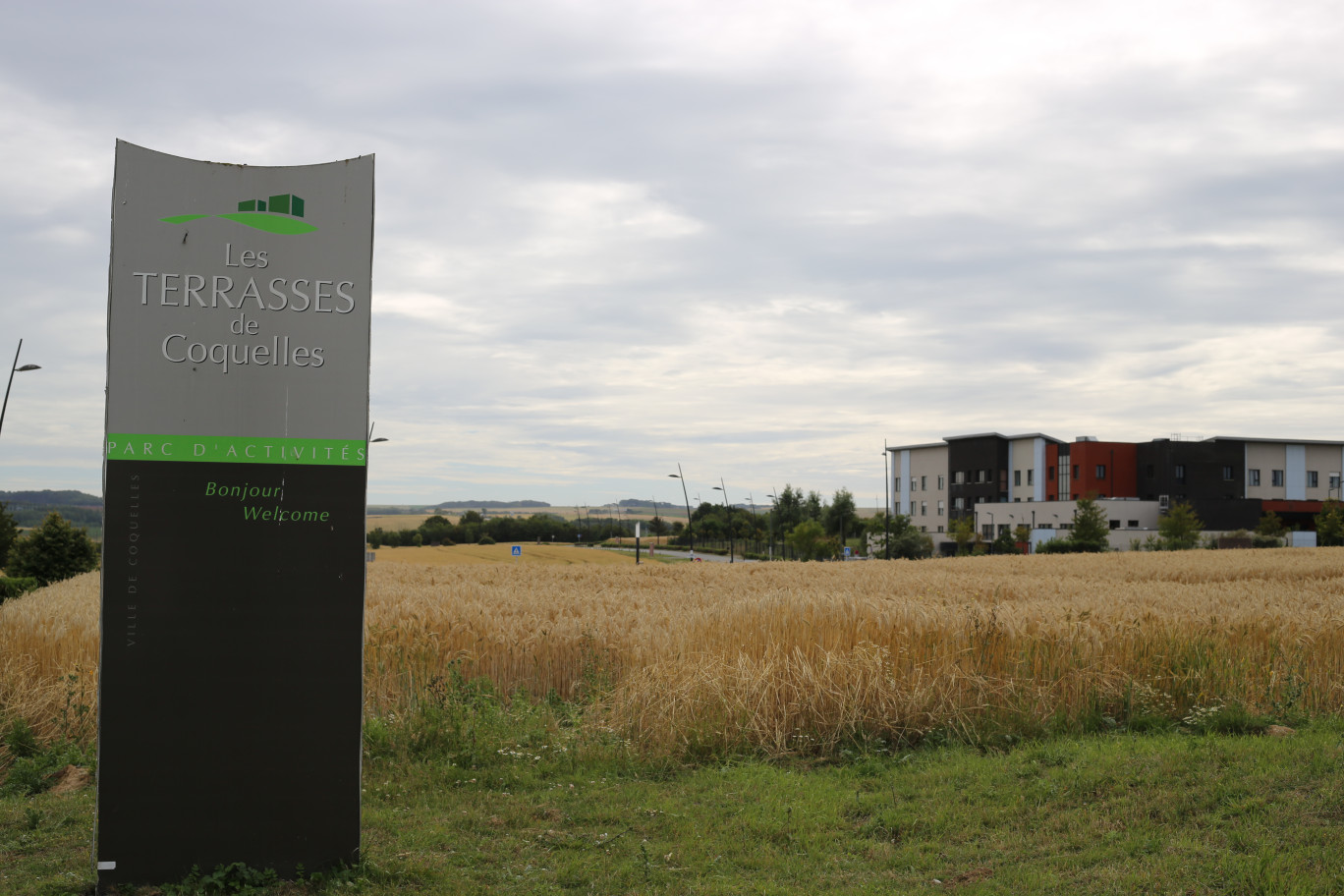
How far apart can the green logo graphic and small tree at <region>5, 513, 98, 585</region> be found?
4670 centimetres

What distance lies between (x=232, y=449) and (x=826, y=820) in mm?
4686

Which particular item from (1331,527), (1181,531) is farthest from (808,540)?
(1331,527)

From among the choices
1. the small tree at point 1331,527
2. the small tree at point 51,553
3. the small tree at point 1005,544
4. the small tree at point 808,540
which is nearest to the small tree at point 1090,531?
the small tree at point 1005,544

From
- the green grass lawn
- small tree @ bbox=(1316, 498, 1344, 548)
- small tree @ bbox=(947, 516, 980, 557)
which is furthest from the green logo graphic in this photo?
small tree @ bbox=(947, 516, 980, 557)

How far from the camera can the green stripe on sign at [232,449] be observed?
18.9 feet

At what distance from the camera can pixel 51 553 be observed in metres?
45.3

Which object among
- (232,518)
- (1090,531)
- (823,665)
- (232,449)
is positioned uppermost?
(232,449)

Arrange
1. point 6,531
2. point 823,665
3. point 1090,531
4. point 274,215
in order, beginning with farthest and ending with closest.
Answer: point 1090,531 < point 6,531 < point 823,665 < point 274,215

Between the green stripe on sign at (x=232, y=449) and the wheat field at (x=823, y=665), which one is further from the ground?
the green stripe on sign at (x=232, y=449)

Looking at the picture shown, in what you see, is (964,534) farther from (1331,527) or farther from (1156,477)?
(1331,527)

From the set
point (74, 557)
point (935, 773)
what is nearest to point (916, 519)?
point (74, 557)

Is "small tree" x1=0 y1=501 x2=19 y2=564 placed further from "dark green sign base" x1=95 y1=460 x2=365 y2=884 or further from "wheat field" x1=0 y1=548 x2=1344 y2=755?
"dark green sign base" x1=95 y1=460 x2=365 y2=884

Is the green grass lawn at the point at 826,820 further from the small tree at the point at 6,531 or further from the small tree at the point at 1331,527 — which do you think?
the small tree at the point at 1331,527

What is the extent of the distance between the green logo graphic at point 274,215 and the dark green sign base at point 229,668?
1502 millimetres
